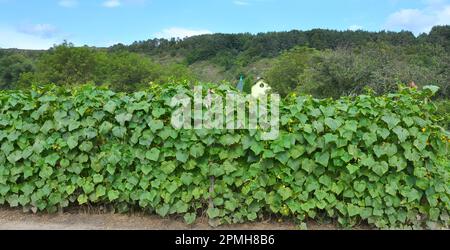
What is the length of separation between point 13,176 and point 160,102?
5.33ft

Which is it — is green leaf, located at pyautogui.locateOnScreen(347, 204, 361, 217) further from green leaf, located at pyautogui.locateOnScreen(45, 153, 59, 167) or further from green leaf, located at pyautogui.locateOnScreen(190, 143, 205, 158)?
green leaf, located at pyautogui.locateOnScreen(45, 153, 59, 167)

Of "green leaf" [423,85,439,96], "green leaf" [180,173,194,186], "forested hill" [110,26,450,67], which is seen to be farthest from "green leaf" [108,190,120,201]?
"forested hill" [110,26,450,67]

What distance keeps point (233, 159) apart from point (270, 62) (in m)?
37.4

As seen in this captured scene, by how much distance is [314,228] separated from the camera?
3941mm

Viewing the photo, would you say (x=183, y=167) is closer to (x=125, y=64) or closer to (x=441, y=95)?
(x=441, y=95)

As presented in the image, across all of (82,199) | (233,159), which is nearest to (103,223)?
(82,199)

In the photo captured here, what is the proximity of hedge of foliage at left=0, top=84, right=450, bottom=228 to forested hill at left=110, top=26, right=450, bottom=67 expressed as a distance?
33980 millimetres

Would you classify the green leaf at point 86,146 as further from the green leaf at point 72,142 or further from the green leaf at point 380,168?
the green leaf at point 380,168

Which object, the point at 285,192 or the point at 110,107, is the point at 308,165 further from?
the point at 110,107

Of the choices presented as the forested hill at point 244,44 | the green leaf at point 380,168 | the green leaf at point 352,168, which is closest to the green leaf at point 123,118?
the green leaf at point 352,168

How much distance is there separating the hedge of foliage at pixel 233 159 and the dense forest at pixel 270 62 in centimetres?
58

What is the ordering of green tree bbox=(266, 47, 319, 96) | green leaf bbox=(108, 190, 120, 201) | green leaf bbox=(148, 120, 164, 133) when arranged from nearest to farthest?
green leaf bbox=(148, 120, 164, 133) < green leaf bbox=(108, 190, 120, 201) < green tree bbox=(266, 47, 319, 96)

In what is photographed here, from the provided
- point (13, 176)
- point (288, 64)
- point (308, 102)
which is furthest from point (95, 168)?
point (288, 64)

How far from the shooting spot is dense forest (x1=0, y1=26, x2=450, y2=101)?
678 inches
